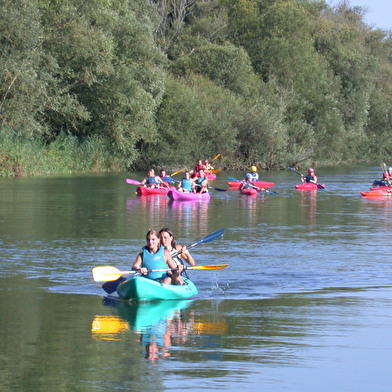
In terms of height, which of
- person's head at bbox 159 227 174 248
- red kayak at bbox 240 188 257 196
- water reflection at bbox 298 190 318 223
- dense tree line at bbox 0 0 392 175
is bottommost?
water reflection at bbox 298 190 318 223

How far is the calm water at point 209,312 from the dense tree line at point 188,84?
16.8 metres

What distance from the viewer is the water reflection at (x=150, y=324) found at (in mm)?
6957

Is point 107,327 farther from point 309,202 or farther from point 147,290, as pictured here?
point 309,202

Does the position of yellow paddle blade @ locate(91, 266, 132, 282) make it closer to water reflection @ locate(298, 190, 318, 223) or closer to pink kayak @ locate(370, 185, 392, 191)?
water reflection @ locate(298, 190, 318, 223)

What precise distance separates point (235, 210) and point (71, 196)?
582 centimetres

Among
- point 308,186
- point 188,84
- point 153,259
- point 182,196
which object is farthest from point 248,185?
point 188,84

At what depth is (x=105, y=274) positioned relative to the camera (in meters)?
8.94

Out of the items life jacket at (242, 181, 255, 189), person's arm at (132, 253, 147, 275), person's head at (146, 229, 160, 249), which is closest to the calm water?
person's arm at (132, 253, 147, 275)

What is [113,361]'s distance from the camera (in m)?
6.31

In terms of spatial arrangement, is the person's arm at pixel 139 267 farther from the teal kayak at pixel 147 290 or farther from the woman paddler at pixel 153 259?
the teal kayak at pixel 147 290

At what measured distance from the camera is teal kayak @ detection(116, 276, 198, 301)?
8671mm

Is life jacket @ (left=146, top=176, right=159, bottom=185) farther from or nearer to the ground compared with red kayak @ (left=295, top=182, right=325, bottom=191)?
farther from the ground

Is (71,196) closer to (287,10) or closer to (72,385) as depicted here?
(72,385)

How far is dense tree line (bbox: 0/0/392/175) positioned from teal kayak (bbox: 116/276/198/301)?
2435 cm
